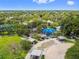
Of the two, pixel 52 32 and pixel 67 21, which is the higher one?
pixel 67 21

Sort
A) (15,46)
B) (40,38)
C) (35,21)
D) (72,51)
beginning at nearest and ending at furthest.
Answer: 1. (72,51)
2. (15,46)
3. (40,38)
4. (35,21)

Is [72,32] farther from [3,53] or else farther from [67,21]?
[3,53]

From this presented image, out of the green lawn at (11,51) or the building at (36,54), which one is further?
the building at (36,54)

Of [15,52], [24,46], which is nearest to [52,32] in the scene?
[24,46]

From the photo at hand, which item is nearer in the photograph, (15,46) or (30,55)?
(30,55)

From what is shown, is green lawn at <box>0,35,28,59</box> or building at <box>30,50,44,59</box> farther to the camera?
building at <box>30,50,44,59</box>

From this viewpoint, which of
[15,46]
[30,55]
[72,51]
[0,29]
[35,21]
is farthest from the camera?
[35,21]

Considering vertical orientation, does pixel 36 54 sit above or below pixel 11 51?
below

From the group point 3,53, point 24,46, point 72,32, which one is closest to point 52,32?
point 72,32

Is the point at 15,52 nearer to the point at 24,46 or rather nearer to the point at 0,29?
the point at 24,46
